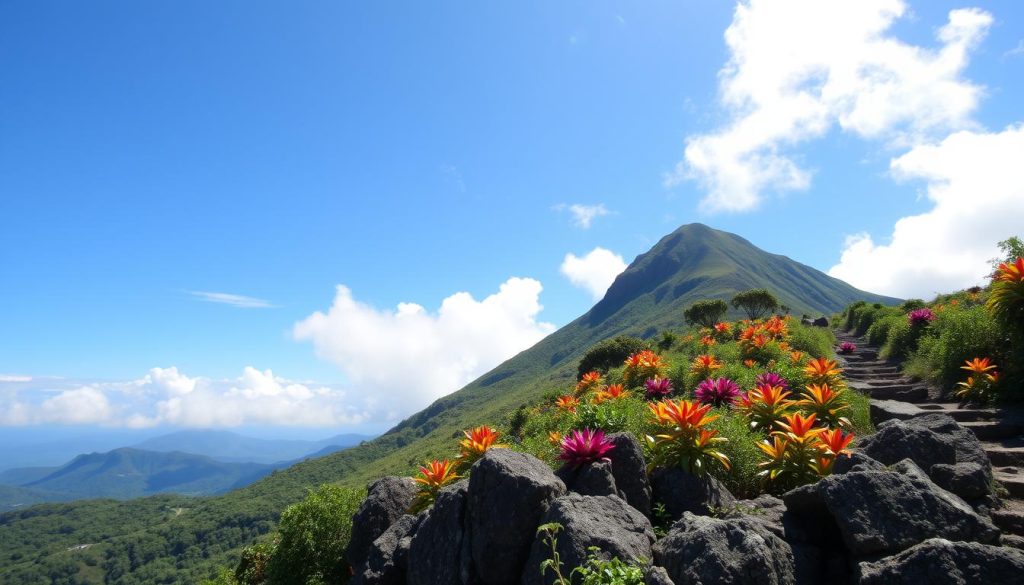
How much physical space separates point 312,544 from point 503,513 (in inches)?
165

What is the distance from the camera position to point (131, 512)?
16412cm

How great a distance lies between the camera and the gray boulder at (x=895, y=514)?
4.02 meters

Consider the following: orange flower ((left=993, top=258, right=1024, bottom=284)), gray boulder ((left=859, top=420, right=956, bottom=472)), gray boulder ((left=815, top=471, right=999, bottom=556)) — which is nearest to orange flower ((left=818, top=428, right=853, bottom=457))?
gray boulder ((left=859, top=420, right=956, bottom=472))

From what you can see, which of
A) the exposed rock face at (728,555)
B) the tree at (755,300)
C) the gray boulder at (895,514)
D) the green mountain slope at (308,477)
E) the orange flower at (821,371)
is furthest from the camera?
the green mountain slope at (308,477)

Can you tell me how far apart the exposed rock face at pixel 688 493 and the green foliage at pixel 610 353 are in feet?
71.8

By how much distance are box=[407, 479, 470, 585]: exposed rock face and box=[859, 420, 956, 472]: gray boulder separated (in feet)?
15.6

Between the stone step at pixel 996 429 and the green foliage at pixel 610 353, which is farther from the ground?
the green foliage at pixel 610 353

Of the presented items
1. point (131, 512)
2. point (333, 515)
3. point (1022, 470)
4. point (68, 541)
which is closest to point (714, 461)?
point (1022, 470)

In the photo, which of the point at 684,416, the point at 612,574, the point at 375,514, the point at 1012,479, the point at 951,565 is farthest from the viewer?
the point at 375,514

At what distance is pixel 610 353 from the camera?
29.1 meters

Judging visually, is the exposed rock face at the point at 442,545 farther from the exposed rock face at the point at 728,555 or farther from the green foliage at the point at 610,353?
the green foliage at the point at 610,353

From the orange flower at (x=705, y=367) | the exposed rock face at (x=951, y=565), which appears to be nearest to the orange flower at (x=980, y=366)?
the orange flower at (x=705, y=367)

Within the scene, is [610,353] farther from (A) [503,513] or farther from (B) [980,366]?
(A) [503,513]

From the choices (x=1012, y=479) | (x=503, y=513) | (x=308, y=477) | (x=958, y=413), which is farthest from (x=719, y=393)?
(x=308, y=477)
